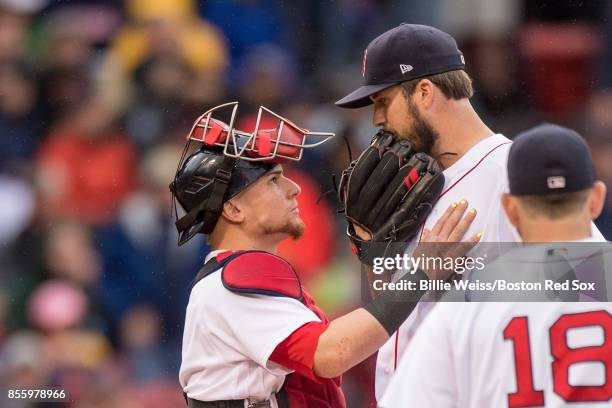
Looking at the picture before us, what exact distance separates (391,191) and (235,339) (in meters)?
0.55

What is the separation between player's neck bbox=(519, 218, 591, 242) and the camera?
199 centimetres

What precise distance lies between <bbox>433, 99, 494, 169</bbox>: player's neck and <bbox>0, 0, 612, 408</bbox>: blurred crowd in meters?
1.65

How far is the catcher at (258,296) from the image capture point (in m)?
2.60

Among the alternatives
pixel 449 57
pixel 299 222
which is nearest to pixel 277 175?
pixel 299 222

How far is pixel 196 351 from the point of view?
2.76 metres

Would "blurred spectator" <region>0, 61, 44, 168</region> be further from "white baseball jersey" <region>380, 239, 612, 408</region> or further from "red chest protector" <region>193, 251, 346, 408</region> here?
"white baseball jersey" <region>380, 239, 612, 408</region>

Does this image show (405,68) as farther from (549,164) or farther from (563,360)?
(563,360)

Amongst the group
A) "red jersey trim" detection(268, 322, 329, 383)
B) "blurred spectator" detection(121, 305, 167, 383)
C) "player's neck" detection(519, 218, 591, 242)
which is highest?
"player's neck" detection(519, 218, 591, 242)

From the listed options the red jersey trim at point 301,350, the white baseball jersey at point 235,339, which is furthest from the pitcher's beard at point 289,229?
the red jersey trim at point 301,350

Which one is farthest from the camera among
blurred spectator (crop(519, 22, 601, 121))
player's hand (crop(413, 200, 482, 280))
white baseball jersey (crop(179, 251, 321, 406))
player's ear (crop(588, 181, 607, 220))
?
blurred spectator (crop(519, 22, 601, 121))

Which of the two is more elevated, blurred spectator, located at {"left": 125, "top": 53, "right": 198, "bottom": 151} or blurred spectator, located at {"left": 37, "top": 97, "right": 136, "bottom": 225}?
blurred spectator, located at {"left": 125, "top": 53, "right": 198, "bottom": 151}

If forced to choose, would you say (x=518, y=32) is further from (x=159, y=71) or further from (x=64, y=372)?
(x=64, y=372)

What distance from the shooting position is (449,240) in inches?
100

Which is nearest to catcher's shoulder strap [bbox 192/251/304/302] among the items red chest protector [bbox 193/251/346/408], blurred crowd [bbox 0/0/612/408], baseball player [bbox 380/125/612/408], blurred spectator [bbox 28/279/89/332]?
red chest protector [bbox 193/251/346/408]
